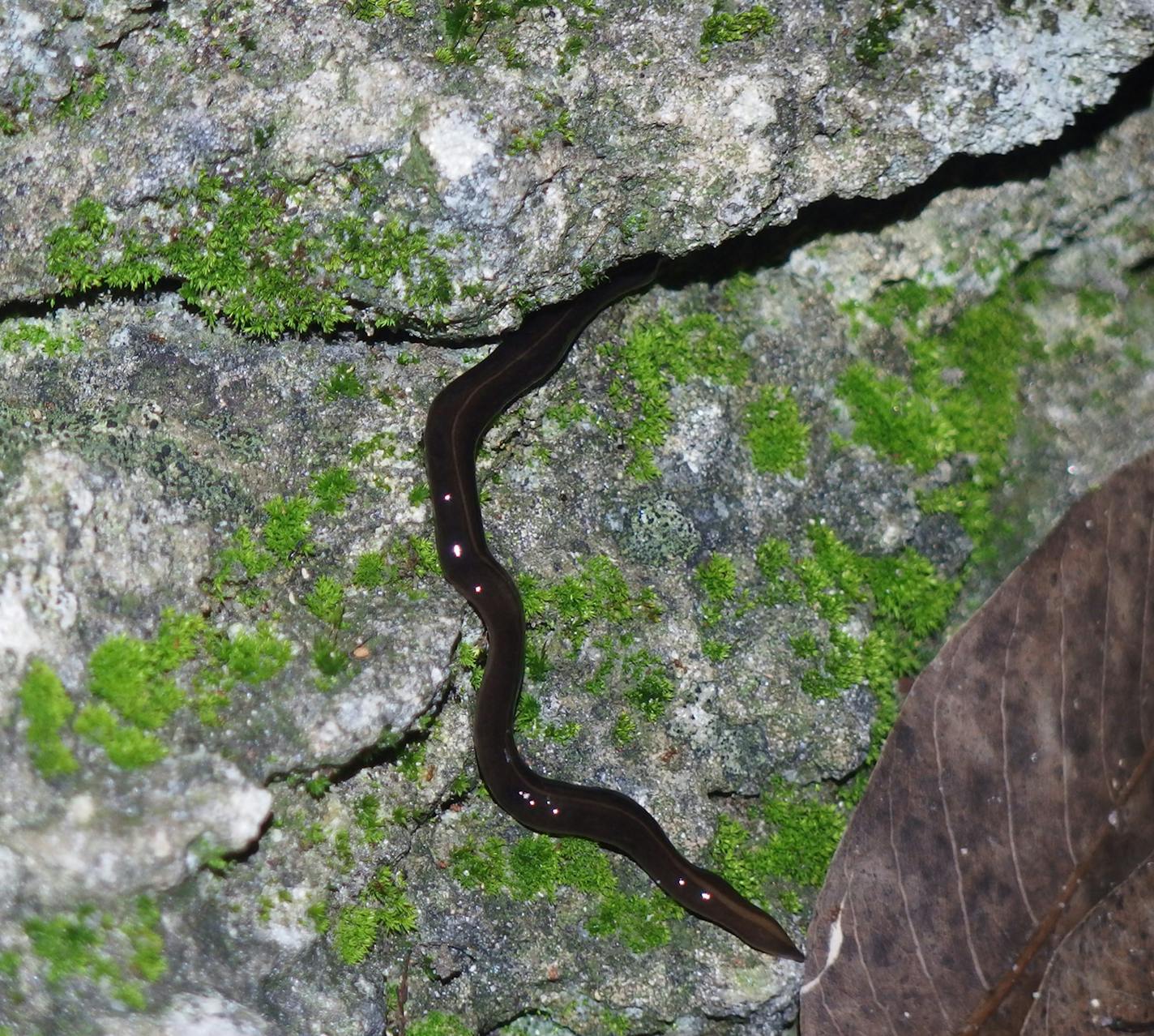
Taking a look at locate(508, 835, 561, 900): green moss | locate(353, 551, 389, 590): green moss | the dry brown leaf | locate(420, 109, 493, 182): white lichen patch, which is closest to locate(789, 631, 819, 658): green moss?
the dry brown leaf

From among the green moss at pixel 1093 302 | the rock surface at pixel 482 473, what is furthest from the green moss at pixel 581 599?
the green moss at pixel 1093 302

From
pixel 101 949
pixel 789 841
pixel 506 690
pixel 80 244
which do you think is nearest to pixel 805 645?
pixel 789 841

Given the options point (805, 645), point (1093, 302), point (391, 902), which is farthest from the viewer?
point (1093, 302)

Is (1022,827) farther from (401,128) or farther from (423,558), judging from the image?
(401,128)

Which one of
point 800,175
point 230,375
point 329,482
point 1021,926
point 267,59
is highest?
point 267,59

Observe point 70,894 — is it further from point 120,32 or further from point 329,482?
point 120,32

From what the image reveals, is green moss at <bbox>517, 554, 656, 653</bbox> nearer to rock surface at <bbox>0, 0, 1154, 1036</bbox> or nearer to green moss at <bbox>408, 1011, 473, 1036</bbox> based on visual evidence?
rock surface at <bbox>0, 0, 1154, 1036</bbox>

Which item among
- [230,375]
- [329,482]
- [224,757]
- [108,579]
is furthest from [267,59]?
[224,757]
